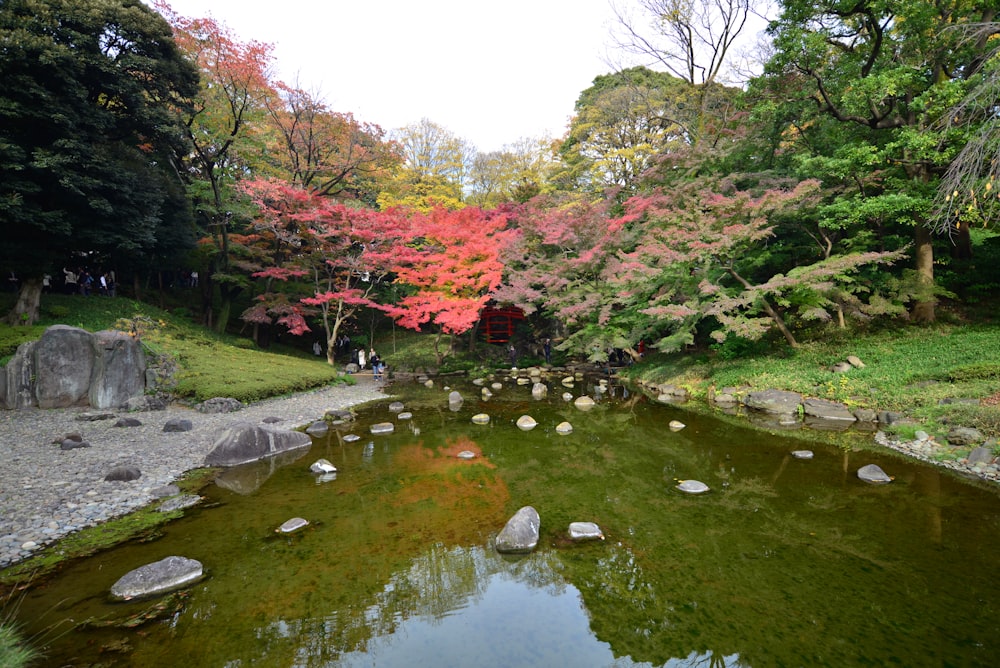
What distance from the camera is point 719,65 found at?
19625 mm

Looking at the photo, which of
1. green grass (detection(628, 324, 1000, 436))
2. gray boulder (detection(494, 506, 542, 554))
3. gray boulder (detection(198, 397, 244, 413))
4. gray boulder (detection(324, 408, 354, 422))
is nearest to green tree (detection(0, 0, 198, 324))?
gray boulder (detection(198, 397, 244, 413))

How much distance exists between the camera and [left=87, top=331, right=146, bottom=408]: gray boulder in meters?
11.3

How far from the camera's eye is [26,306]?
43.7 ft

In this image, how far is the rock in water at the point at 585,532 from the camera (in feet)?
17.1

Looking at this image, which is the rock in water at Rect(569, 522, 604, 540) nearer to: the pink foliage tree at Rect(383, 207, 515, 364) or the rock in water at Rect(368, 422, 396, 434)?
the rock in water at Rect(368, 422, 396, 434)

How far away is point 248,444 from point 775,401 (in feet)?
39.4

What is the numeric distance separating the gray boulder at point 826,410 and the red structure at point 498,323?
47.6 feet

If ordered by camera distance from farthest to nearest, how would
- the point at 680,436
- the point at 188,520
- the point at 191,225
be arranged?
1. the point at 191,225
2. the point at 680,436
3. the point at 188,520

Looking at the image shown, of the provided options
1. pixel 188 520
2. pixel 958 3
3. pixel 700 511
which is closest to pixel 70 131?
pixel 188 520

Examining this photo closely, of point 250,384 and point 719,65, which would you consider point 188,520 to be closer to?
point 250,384

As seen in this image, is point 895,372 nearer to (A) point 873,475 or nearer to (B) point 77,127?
(A) point 873,475

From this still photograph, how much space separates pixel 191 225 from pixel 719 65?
24.6 metres

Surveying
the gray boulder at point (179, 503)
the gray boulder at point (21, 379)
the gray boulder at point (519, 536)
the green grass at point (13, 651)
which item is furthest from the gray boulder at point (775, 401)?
the gray boulder at point (21, 379)

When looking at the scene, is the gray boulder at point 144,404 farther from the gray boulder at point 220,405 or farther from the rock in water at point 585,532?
the rock in water at point 585,532
